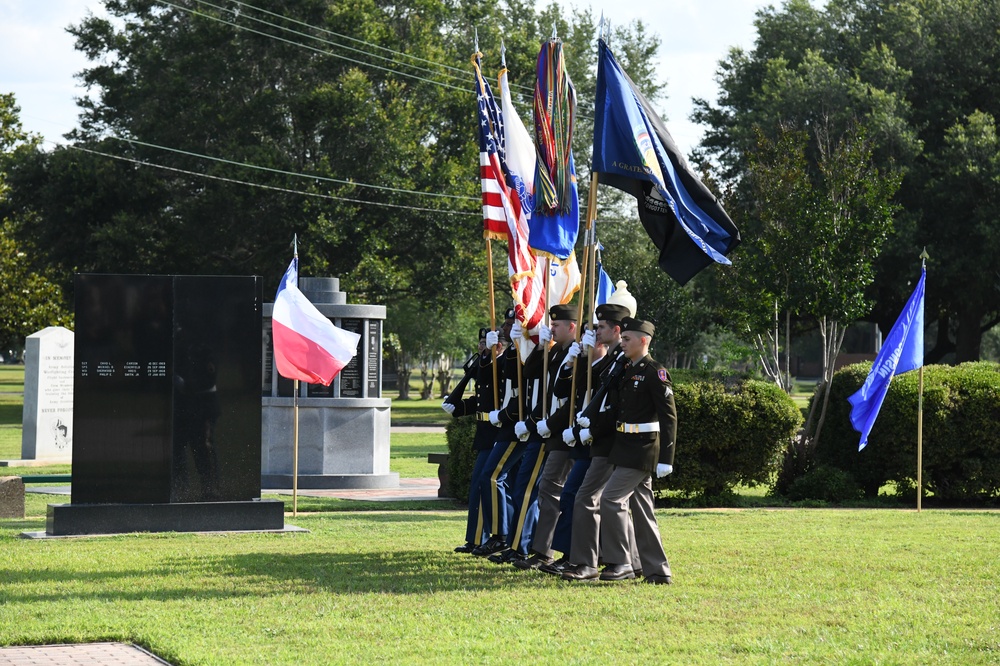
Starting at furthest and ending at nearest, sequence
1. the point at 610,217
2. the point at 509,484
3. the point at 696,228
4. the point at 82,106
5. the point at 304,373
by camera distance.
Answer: the point at 610,217 < the point at 82,106 < the point at 304,373 < the point at 509,484 < the point at 696,228

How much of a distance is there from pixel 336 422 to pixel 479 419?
327 inches

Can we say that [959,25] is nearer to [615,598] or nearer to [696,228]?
[696,228]

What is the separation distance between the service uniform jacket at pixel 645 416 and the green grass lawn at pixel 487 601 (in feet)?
3.07

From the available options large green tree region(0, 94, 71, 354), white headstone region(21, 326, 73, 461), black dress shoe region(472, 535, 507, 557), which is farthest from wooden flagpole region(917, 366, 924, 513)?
large green tree region(0, 94, 71, 354)

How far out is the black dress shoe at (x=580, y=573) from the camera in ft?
32.2

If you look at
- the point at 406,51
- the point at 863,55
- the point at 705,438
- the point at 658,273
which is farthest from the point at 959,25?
the point at 705,438

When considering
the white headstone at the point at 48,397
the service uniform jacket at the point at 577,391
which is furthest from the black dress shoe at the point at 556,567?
the white headstone at the point at 48,397

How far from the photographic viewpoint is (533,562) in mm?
10430

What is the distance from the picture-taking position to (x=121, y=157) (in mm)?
37719

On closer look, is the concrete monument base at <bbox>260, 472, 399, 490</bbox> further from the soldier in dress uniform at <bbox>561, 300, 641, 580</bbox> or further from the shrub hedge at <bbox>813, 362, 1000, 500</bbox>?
the soldier in dress uniform at <bbox>561, 300, 641, 580</bbox>

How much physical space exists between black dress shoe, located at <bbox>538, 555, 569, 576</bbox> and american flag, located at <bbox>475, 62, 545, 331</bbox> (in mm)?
2239

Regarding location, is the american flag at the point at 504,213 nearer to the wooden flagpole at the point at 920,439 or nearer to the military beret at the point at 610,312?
the military beret at the point at 610,312

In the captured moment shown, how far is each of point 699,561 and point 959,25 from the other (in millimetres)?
26787

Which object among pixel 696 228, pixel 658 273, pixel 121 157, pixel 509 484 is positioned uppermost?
pixel 121 157
